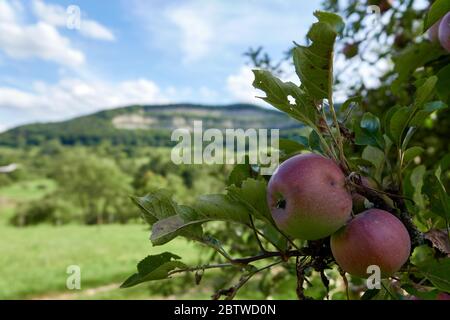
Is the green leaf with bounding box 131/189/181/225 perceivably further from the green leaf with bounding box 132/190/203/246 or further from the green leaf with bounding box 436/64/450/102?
the green leaf with bounding box 436/64/450/102

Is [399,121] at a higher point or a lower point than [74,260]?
higher

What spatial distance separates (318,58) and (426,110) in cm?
18

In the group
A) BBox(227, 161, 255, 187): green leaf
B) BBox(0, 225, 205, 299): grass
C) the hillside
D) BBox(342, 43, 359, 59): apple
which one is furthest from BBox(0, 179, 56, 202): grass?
BBox(227, 161, 255, 187): green leaf

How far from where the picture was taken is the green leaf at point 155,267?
2.00 ft

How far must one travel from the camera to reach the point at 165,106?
36.1 m

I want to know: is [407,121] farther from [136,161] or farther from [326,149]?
[136,161]

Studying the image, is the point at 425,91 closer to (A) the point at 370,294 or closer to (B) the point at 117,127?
(A) the point at 370,294

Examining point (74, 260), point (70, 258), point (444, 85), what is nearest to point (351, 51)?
point (444, 85)

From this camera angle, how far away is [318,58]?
0.54m

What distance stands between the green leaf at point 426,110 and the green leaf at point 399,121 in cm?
1

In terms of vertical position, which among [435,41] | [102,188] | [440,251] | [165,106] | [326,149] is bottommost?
[102,188]

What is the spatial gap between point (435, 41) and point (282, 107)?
528 mm

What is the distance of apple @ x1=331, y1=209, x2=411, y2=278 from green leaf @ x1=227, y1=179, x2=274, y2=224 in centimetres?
10

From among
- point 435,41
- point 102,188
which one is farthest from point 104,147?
point 435,41
